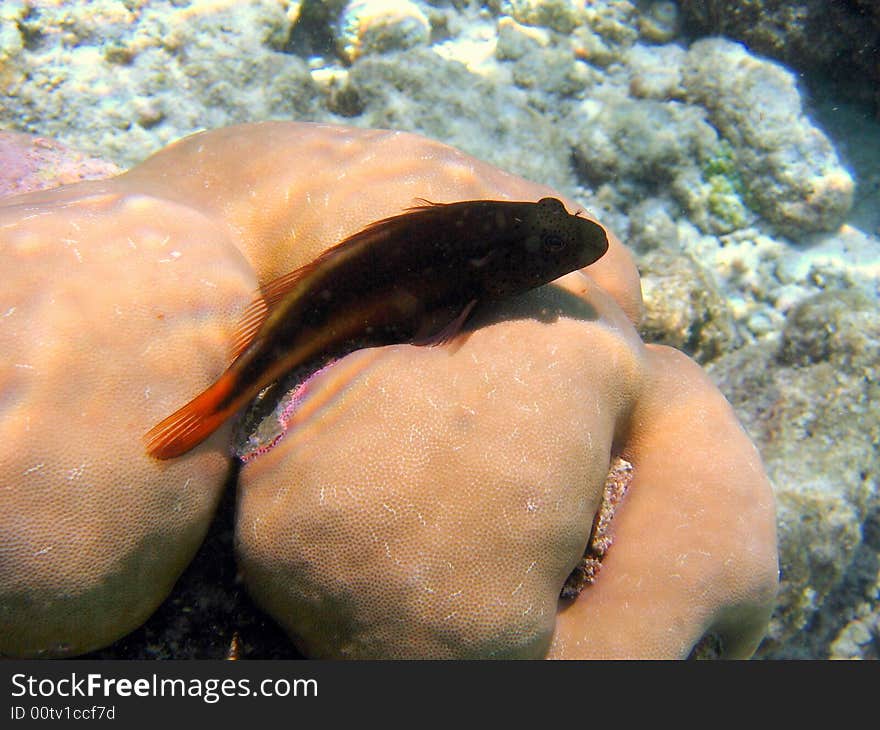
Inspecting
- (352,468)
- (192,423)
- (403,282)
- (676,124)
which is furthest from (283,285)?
(676,124)

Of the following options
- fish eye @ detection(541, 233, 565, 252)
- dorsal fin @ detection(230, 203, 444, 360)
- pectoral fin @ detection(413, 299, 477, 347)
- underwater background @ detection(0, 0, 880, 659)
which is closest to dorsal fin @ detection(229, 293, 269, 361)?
dorsal fin @ detection(230, 203, 444, 360)

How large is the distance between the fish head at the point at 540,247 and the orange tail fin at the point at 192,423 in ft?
4.14

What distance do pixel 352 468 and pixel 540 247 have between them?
130cm

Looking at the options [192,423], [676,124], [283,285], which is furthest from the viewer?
[676,124]

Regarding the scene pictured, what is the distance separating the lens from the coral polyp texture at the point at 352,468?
2078 mm

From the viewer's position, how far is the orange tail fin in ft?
7.07

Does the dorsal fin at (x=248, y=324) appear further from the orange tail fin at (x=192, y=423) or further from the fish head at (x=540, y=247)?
the fish head at (x=540, y=247)

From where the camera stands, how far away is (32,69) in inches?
210

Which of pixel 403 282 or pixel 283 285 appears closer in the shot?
pixel 283 285

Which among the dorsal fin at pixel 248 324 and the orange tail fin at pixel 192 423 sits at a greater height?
the dorsal fin at pixel 248 324

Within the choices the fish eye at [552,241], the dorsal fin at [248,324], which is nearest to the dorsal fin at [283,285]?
the dorsal fin at [248,324]

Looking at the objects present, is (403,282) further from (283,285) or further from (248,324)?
(248,324)

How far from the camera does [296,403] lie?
2570mm

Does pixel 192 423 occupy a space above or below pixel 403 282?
below
